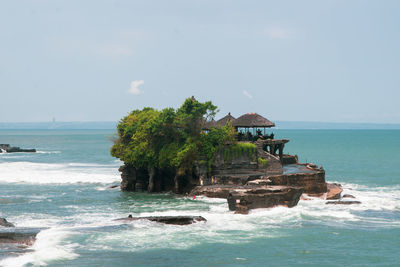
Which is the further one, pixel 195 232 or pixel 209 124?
pixel 209 124

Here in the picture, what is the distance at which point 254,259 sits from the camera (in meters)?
34.4

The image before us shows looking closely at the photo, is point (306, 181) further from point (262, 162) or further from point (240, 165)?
point (240, 165)

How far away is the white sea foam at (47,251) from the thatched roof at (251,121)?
30.0 meters

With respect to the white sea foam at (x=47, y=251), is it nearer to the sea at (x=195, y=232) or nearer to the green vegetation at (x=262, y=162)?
the sea at (x=195, y=232)

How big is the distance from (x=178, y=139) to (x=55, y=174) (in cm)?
3399

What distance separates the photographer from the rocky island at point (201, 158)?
5744 cm

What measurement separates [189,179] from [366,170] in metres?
47.5

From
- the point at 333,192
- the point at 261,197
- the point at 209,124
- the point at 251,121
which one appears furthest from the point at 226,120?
the point at 261,197

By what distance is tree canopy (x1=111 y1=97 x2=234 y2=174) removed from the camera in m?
58.6

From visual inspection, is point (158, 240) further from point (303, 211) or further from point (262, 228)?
point (303, 211)

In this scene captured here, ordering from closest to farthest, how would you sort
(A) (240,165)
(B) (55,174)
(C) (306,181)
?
(C) (306,181)
(A) (240,165)
(B) (55,174)

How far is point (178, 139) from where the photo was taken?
60500 millimetres

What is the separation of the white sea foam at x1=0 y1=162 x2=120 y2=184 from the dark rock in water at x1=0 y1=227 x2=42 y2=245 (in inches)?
1473

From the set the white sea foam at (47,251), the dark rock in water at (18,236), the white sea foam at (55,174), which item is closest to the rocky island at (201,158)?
the white sea foam at (55,174)
